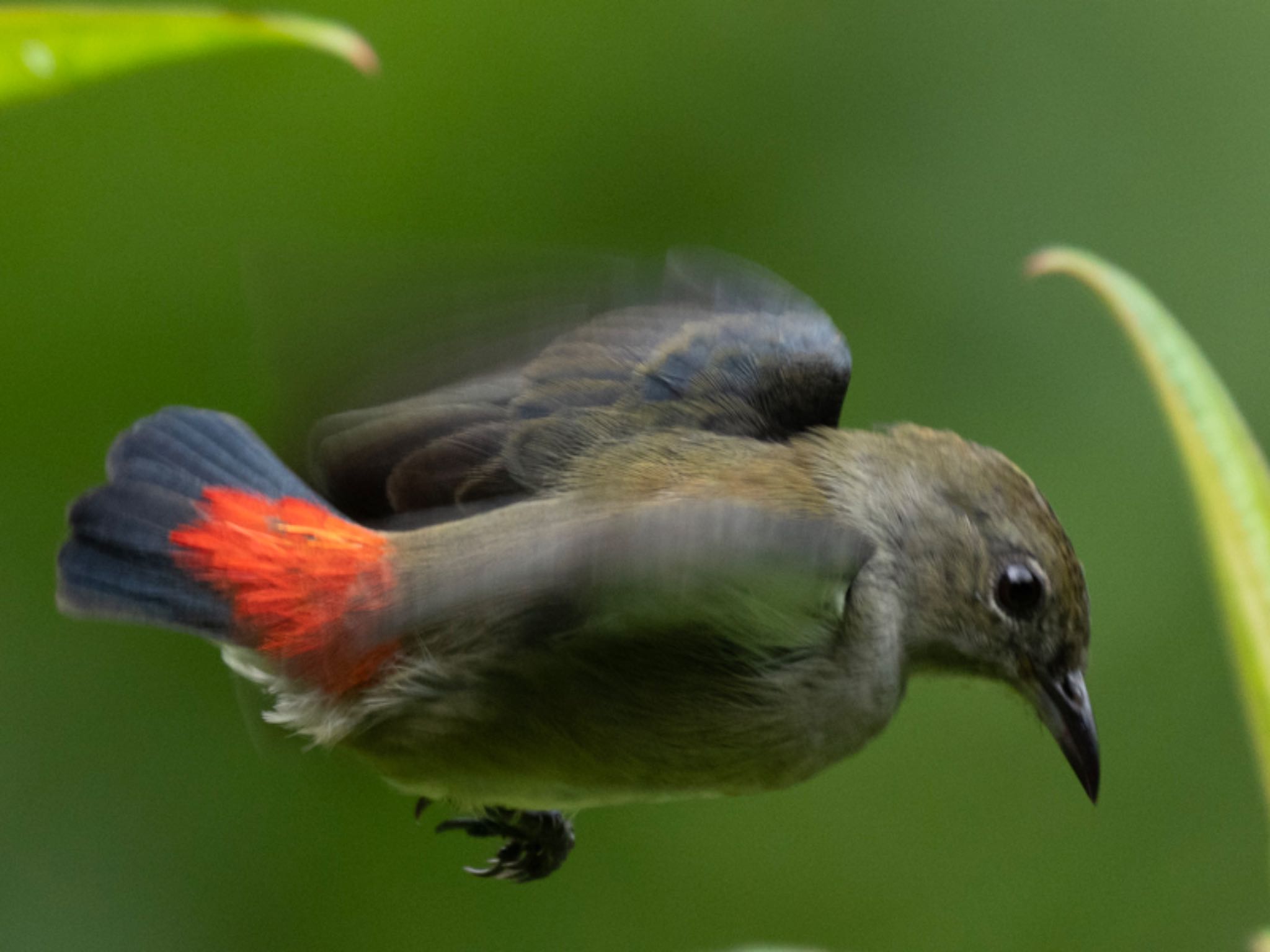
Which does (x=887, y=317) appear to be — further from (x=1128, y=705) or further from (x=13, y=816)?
(x=13, y=816)

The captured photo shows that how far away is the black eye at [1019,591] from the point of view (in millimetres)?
2162

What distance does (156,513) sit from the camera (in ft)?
7.82

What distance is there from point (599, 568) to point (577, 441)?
601 mm

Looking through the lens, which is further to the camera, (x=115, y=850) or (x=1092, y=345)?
(x=1092, y=345)

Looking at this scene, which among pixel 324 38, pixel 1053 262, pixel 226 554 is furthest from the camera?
pixel 226 554

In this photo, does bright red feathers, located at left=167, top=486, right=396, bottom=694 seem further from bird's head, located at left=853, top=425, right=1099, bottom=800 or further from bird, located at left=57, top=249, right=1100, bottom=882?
bird's head, located at left=853, top=425, right=1099, bottom=800

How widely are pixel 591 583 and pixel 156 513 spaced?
1046 millimetres

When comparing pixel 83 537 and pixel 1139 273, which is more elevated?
pixel 1139 273

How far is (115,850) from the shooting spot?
11.9 feet

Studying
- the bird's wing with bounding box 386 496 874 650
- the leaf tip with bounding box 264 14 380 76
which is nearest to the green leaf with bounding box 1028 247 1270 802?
the bird's wing with bounding box 386 496 874 650

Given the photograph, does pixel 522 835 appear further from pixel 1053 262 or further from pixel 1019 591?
pixel 1053 262

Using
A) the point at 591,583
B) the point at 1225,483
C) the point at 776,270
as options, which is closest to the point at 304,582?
the point at 591,583

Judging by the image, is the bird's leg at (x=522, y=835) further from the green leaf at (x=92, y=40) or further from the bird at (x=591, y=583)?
the green leaf at (x=92, y=40)

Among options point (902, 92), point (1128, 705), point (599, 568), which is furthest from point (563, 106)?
point (599, 568)
